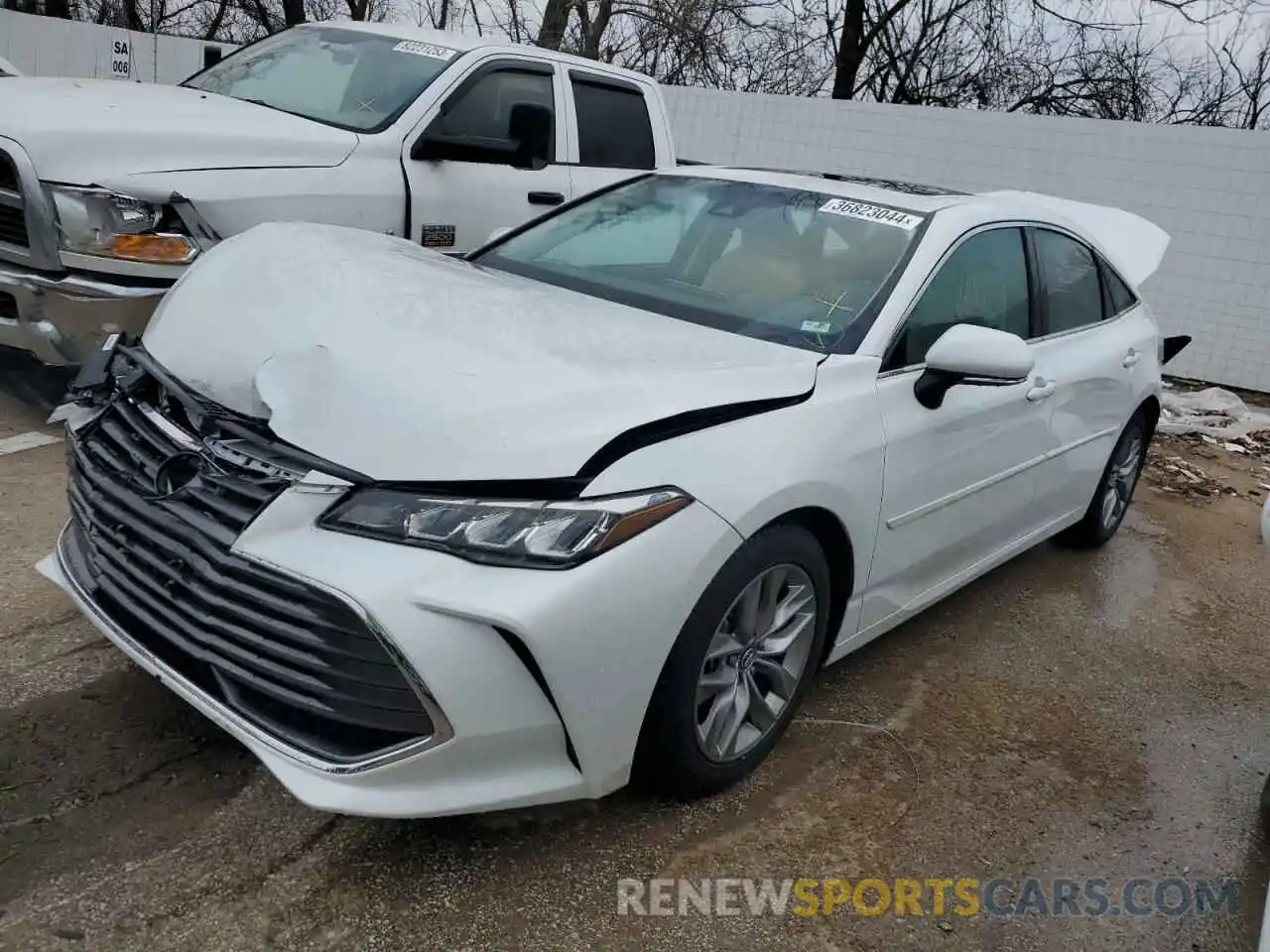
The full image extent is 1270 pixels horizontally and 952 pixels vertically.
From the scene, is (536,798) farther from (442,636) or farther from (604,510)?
(604,510)

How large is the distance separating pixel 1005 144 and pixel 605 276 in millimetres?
8530

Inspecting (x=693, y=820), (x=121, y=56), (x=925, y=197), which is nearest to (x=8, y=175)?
(x=925, y=197)

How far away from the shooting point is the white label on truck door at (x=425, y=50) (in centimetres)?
600

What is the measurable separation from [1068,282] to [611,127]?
3351 millimetres

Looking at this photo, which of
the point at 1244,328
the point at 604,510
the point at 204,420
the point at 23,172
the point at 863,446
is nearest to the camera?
the point at 604,510

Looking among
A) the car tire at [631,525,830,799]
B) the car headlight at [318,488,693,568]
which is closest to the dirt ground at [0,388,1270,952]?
the car tire at [631,525,830,799]

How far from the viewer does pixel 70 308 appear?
4523mm

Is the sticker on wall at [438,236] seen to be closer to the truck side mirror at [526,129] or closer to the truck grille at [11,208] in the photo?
the truck side mirror at [526,129]

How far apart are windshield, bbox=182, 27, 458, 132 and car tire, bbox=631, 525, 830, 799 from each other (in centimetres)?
376

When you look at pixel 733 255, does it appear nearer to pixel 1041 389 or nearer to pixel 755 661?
pixel 1041 389

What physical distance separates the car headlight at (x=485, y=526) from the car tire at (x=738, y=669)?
37cm

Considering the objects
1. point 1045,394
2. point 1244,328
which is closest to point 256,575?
point 1045,394

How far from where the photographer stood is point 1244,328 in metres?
9.98

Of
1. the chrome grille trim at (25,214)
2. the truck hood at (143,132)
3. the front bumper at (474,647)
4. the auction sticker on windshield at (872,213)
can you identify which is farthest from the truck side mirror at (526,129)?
the front bumper at (474,647)
